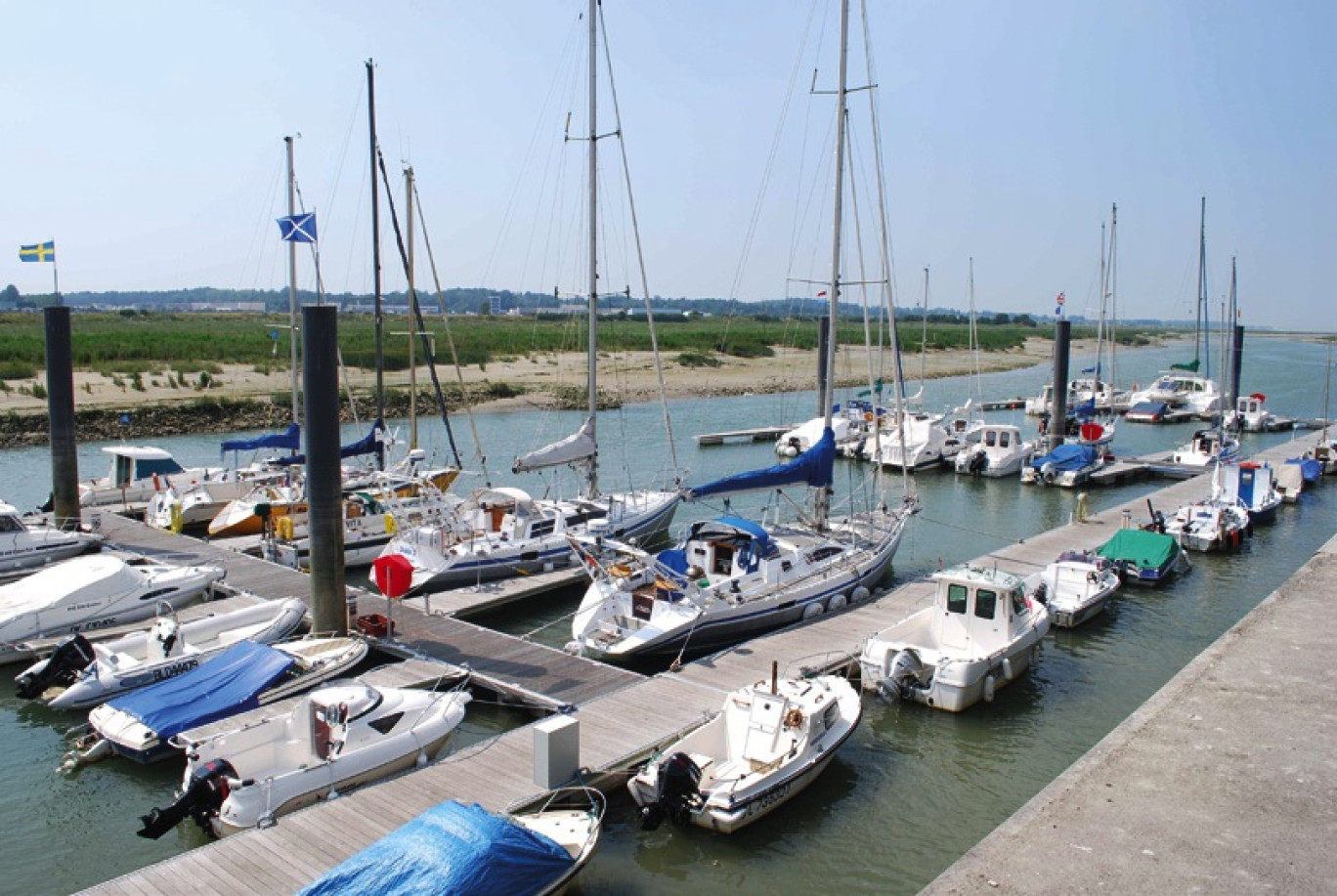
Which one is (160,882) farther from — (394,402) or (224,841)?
(394,402)

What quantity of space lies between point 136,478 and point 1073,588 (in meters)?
29.1

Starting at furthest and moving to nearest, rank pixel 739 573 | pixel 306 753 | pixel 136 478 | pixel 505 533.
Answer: pixel 136 478, pixel 505 533, pixel 739 573, pixel 306 753

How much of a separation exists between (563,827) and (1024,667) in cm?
1134

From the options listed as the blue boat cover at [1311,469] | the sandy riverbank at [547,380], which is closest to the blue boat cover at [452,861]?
the sandy riverbank at [547,380]

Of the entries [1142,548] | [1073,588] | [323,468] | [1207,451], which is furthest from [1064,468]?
[323,468]

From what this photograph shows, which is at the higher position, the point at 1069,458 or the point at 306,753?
the point at 1069,458

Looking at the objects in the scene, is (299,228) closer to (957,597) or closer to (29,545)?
(29,545)

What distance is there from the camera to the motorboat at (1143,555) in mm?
27406

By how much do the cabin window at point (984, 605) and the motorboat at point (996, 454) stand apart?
2889 centimetres

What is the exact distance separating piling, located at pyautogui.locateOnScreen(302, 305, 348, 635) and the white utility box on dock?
7140 mm

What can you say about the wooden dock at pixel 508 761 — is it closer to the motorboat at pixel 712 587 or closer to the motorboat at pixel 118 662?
the motorboat at pixel 712 587

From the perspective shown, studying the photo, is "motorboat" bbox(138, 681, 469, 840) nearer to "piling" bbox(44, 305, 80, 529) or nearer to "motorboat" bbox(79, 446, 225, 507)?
"piling" bbox(44, 305, 80, 529)

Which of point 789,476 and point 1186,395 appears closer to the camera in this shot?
point 789,476

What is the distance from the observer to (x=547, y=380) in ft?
267
